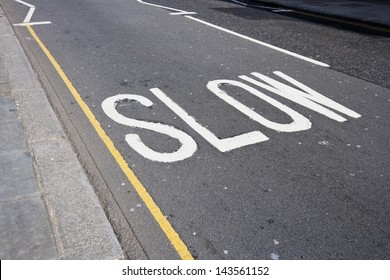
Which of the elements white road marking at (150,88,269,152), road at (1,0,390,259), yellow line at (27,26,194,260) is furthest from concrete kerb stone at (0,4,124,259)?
white road marking at (150,88,269,152)

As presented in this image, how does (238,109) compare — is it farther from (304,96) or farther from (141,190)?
(141,190)

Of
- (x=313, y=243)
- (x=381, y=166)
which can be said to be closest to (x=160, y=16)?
(x=381, y=166)

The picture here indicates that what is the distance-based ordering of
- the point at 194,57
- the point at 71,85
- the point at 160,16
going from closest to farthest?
the point at 71,85 < the point at 194,57 < the point at 160,16

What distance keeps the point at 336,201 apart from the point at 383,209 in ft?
1.49

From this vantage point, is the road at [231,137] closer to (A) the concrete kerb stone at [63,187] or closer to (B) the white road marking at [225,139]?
(B) the white road marking at [225,139]

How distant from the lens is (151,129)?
201 inches

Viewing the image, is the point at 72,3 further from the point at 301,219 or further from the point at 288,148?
the point at 301,219

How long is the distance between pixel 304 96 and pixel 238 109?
4.42ft

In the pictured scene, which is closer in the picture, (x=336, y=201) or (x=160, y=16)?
(x=336, y=201)

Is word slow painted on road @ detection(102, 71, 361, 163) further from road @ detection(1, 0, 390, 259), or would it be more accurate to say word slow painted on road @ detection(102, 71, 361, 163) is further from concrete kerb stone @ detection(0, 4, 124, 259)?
concrete kerb stone @ detection(0, 4, 124, 259)

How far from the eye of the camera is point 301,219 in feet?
11.7

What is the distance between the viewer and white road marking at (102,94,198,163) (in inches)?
179
